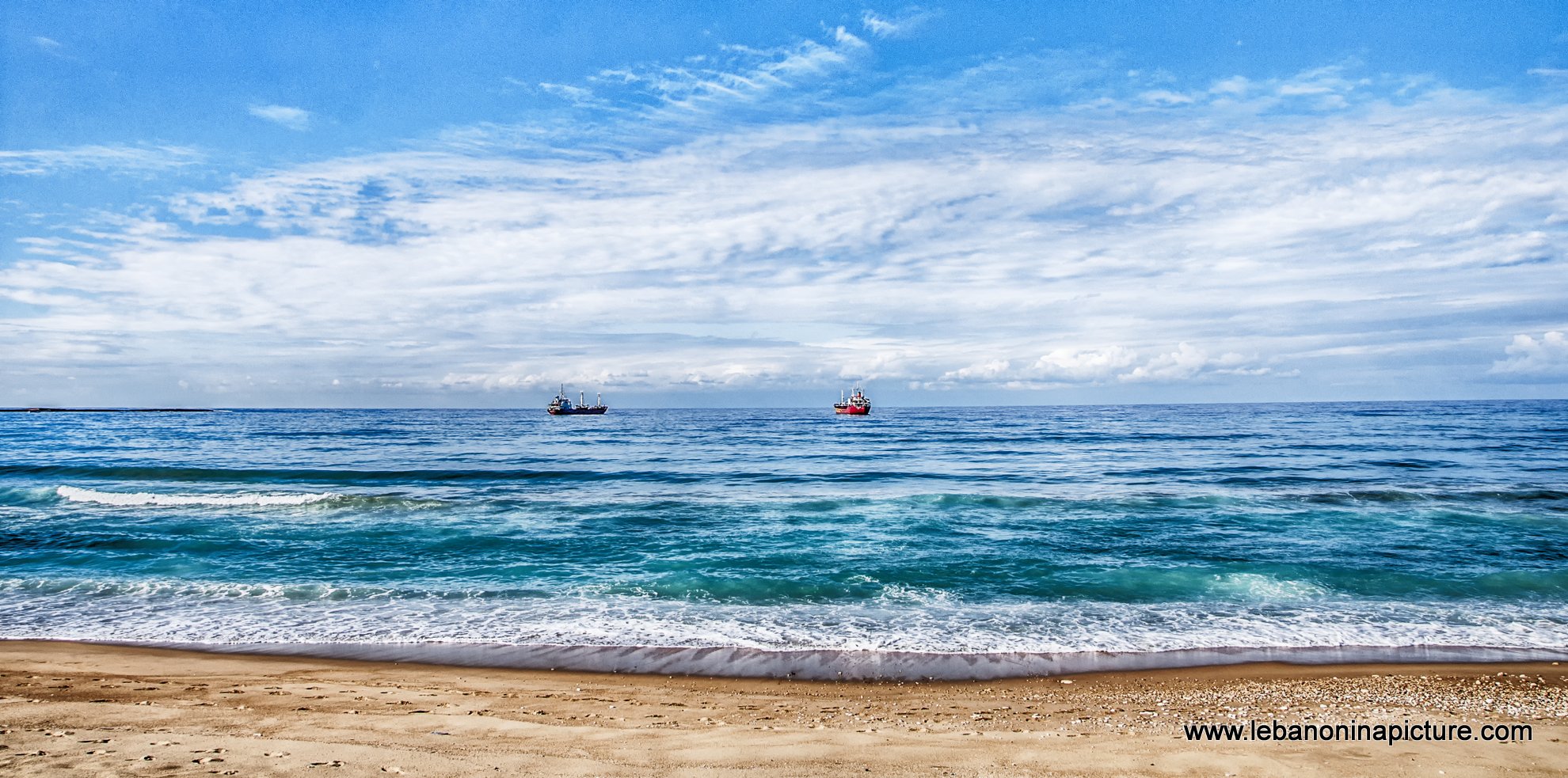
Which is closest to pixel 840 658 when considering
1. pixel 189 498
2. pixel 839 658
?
pixel 839 658

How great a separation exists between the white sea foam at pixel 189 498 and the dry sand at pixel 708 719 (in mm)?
15012

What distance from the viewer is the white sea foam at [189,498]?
23453mm

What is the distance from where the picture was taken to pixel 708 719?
7293 millimetres

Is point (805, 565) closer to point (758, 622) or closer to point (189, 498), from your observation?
point (758, 622)

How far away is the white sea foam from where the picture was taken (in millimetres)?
23453

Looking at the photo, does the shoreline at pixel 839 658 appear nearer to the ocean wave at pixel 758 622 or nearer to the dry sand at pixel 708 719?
the ocean wave at pixel 758 622

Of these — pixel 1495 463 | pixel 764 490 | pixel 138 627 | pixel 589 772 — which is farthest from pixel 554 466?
pixel 1495 463

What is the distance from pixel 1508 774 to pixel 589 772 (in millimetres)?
6835

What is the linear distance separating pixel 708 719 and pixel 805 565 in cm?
782

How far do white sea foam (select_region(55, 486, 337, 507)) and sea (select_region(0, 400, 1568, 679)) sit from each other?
188 millimetres

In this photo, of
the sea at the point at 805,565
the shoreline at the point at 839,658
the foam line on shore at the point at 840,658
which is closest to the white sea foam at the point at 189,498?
the sea at the point at 805,565

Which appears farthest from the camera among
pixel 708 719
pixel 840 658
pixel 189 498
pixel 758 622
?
pixel 189 498

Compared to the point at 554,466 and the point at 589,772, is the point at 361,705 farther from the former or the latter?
the point at 554,466

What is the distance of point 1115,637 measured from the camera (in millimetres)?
10453
